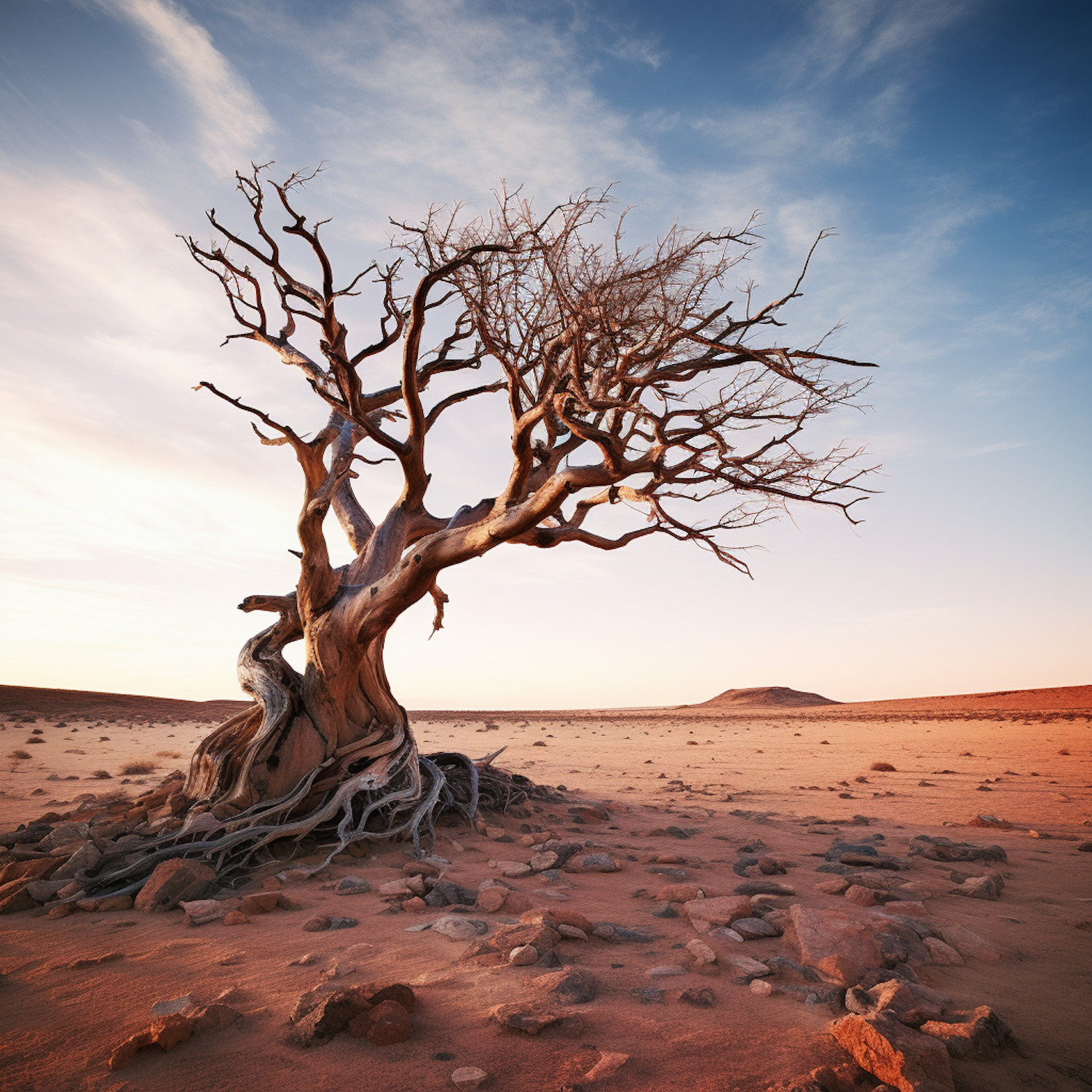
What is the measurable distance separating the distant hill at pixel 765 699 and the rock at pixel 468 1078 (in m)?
61.4

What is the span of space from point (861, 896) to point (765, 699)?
6673 cm

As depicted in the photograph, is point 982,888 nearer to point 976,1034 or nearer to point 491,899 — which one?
point 976,1034

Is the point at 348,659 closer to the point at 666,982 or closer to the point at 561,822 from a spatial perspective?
the point at 561,822

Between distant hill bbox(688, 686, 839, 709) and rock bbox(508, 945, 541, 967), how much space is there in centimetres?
6028

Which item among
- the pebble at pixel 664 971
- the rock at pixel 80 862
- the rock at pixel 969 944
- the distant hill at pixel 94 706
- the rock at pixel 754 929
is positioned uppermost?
the distant hill at pixel 94 706

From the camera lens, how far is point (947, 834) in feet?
24.7

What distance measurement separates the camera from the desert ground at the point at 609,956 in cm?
268

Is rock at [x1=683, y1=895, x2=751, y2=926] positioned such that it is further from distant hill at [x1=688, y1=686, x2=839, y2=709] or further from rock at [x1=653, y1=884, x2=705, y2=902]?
distant hill at [x1=688, y1=686, x2=839, y2=709]

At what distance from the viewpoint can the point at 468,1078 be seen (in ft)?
8.30

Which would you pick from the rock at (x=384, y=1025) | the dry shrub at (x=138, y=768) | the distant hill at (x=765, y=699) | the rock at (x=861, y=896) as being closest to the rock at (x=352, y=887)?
the rock at (x=384, y=1025)

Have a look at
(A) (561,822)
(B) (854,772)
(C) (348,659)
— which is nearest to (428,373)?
(C) (348,659)

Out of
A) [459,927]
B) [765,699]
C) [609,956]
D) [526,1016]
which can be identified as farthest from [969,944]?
[765,699]

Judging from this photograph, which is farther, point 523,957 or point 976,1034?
point 523,957

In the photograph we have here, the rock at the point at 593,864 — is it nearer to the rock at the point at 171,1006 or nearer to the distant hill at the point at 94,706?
the rock at the point at 171,1006
